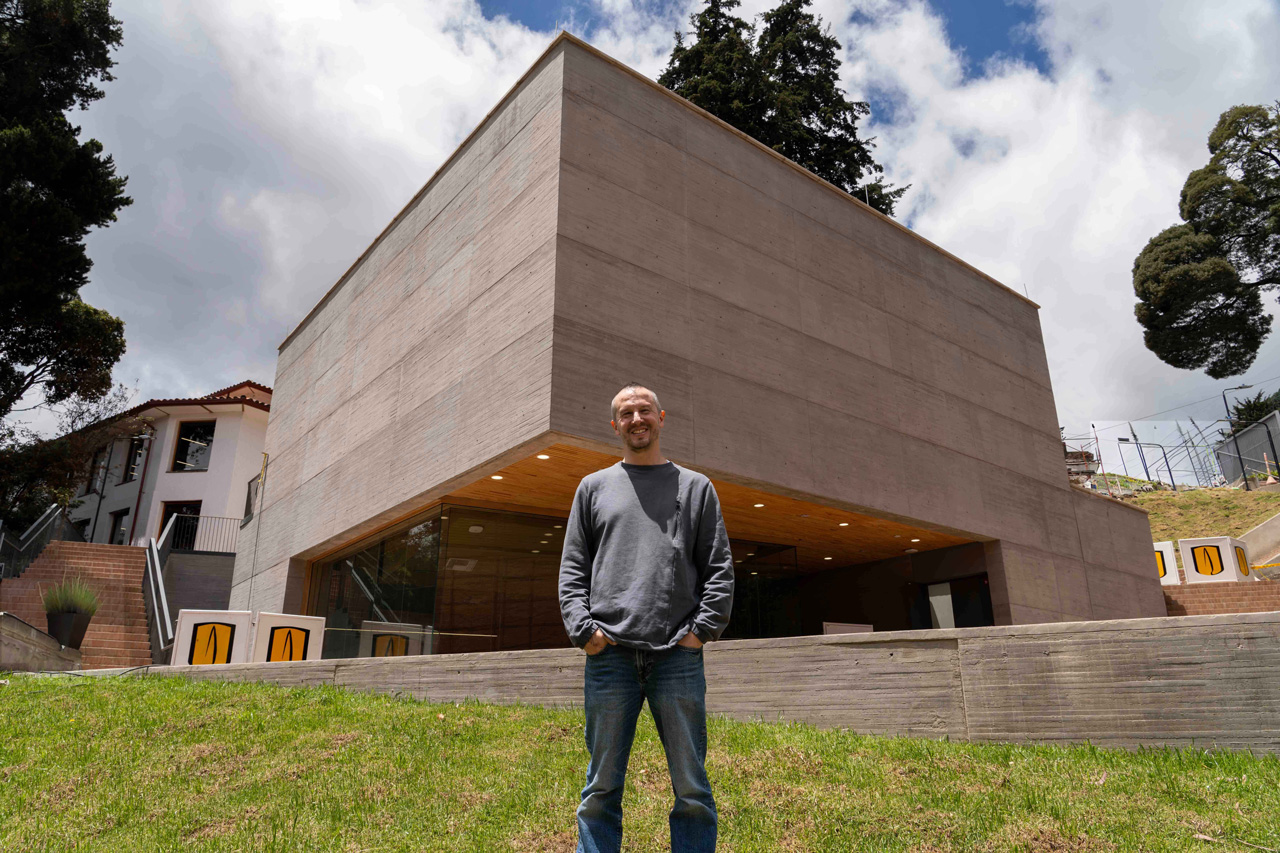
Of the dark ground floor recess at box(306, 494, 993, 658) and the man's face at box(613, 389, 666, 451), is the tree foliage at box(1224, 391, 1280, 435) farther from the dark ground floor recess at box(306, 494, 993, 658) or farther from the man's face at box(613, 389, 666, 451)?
the man's face at box(613, 389, 666, 451)

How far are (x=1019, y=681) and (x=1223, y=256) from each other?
3406 cm

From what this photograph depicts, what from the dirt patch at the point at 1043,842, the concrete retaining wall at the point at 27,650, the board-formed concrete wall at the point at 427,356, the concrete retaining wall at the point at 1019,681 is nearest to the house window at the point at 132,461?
the board-formed concrete wall at the point at 427,356

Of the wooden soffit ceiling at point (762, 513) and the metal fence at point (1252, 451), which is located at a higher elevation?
the metal fence at point (1252, 451)

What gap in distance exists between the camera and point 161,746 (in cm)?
550

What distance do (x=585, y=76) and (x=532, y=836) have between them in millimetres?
10616

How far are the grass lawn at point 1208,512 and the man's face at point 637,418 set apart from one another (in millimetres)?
29139

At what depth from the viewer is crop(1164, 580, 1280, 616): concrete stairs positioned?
1731cm

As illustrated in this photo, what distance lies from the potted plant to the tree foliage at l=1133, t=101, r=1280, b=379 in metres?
35.3

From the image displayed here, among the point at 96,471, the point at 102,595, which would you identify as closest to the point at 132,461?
the point at 96,471

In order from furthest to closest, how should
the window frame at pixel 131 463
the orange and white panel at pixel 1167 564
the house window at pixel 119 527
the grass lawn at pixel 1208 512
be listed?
the window frame at pixel 131 463 < the house window at pixel 119 527 < the grass lawn at pixel 1208 512 < the orange and white panel at pixel 1167 564

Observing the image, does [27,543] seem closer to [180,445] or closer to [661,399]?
[180,445]

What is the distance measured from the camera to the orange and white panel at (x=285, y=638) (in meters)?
11.0

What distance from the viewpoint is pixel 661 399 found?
10.9 metres

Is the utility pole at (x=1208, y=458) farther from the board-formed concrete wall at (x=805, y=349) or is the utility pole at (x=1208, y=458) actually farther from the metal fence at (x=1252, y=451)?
the board-formed concrete wall at (x=805, y=349)
